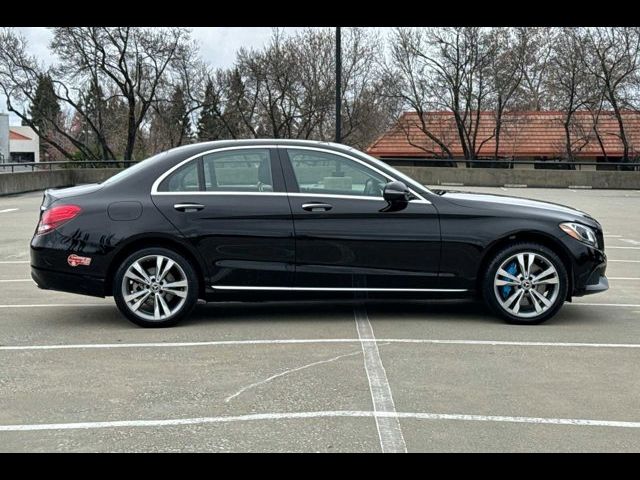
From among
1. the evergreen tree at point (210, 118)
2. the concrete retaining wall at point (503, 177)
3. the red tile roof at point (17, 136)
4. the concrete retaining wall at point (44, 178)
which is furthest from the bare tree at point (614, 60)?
the red tile roof at point (17, 136)

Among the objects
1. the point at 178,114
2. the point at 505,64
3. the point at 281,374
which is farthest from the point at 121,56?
the point at 281,374

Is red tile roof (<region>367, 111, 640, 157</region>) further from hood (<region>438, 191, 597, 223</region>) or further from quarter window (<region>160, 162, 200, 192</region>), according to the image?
quarter window (<region>160, 162, 200, 192</region>)

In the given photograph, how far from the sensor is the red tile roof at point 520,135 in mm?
40312

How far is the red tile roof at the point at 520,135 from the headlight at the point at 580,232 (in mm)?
33049

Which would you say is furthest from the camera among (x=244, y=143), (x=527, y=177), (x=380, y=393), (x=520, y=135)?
(x=520, y=135)

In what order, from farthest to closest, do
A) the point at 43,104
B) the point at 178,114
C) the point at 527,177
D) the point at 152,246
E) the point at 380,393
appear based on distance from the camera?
1. the point at 43,104
2. the point at 178,114
3. the point at 527,177
4. the point at 152,246
5. the point at 380,393

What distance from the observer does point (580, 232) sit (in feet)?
21.7

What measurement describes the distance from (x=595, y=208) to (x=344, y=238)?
1586cm

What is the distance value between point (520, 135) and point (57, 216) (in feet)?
133

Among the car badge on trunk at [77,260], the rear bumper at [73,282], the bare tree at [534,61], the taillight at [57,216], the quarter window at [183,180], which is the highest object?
the bare tree at [534,61]

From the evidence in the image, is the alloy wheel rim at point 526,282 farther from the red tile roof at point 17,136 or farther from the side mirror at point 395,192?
the red tile roof at point 17,136

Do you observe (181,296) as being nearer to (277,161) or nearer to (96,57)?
(277,161)

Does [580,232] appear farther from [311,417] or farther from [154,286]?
[154,286]
